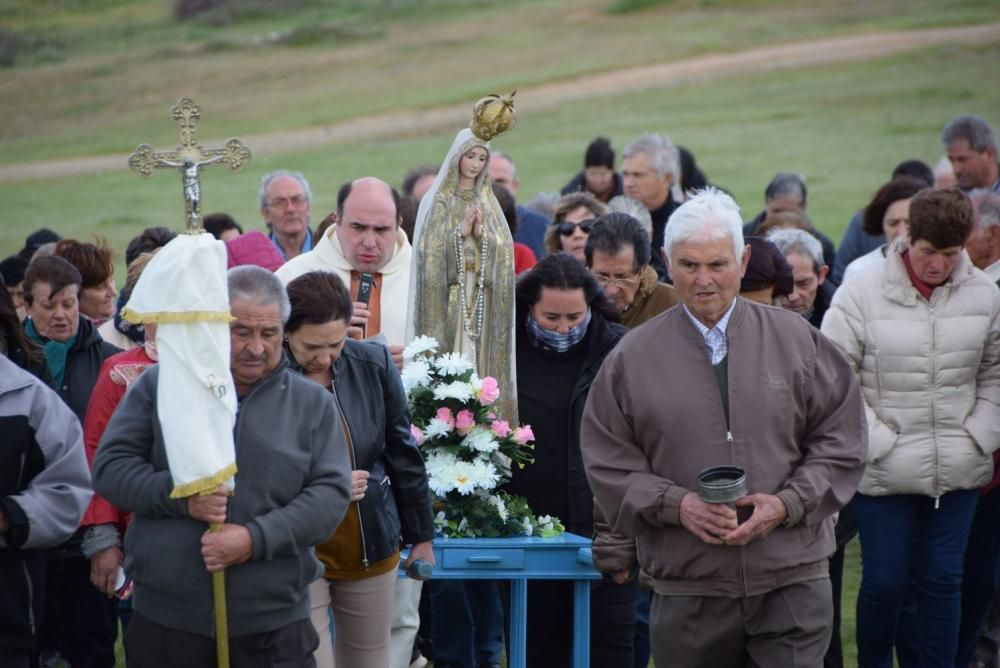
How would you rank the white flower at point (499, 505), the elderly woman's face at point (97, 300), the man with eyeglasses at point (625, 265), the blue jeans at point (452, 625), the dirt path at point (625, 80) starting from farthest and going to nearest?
1. the dirt path at point (625, 80)
2. the elderly woman's face at point (97, 300)
3. the blue jeans at point (452, 625)
4. the man with eyeglasses at point (625, 265)
5. the white flower at point (499, 505)

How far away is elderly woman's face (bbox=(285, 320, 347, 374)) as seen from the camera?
5.75m

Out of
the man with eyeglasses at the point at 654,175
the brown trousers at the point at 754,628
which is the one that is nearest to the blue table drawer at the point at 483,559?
the brown trousers at the point at 754,628

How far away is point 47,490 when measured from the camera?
233 inches

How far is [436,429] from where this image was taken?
22.0 ft

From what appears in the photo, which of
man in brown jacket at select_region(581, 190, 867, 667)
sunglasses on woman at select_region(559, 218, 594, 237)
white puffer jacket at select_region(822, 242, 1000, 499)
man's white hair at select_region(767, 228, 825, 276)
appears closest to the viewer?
man in brown jacket at select_region(581, 190, 867, 667)

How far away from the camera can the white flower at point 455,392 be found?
6.70 metres

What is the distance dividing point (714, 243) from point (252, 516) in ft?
6.18

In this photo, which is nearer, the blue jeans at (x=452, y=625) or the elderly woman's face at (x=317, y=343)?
the elderly woman's face at (x=317, y=343)

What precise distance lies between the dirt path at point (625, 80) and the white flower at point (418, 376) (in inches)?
1053

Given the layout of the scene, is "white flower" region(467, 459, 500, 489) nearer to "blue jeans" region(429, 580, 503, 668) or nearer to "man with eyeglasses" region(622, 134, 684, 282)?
"blue jeans" region(429, 580, 503, 668)

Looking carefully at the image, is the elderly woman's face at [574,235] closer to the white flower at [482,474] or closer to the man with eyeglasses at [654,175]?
the man with eyeglasses at [654,175]

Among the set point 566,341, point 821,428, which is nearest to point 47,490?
point 566,341

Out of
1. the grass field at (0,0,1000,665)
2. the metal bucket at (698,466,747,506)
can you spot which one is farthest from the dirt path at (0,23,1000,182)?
the metal bucket at (698,466,747,506)

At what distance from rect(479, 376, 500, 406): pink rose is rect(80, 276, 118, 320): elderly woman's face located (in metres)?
3.07
